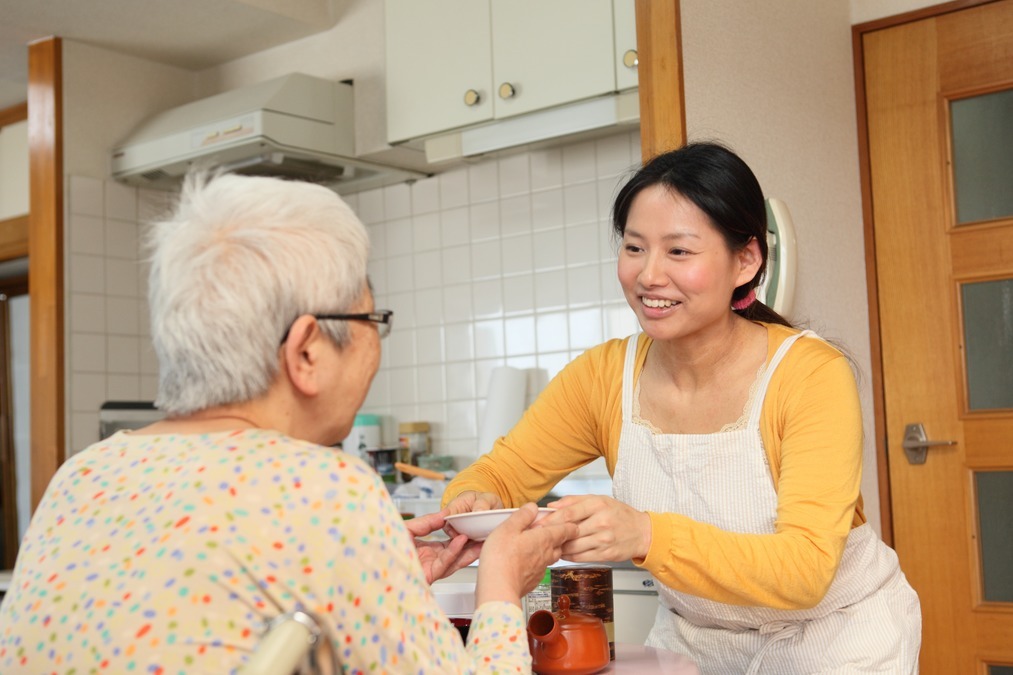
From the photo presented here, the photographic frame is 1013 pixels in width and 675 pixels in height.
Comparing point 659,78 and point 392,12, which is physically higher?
point 392,12

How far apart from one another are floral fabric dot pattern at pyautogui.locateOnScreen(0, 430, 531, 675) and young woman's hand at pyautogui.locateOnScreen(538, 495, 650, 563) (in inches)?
15.5

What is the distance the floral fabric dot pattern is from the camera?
38.9 inches

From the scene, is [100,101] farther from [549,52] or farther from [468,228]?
[549,52]

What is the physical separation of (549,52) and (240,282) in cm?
238

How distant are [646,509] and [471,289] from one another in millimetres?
2280

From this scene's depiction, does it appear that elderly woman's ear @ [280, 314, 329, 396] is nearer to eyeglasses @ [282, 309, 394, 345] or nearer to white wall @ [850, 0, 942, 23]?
eyeglasses @ [282, 309, 394, 345]

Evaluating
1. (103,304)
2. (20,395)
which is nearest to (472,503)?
(103,304)

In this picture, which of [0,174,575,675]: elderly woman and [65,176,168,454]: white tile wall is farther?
[65,176,168,454]: white tile wall

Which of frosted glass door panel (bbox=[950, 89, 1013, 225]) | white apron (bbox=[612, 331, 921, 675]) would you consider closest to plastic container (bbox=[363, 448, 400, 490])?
frosted glass door panel (bbox=[950, 89, 1013, 225])

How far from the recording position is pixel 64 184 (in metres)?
4.07

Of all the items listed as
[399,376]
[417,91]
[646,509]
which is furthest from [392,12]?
[646,509]

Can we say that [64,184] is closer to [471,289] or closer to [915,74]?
[471,289]

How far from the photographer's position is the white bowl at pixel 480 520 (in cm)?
147

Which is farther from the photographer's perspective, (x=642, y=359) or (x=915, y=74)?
(x=915, y=74)
